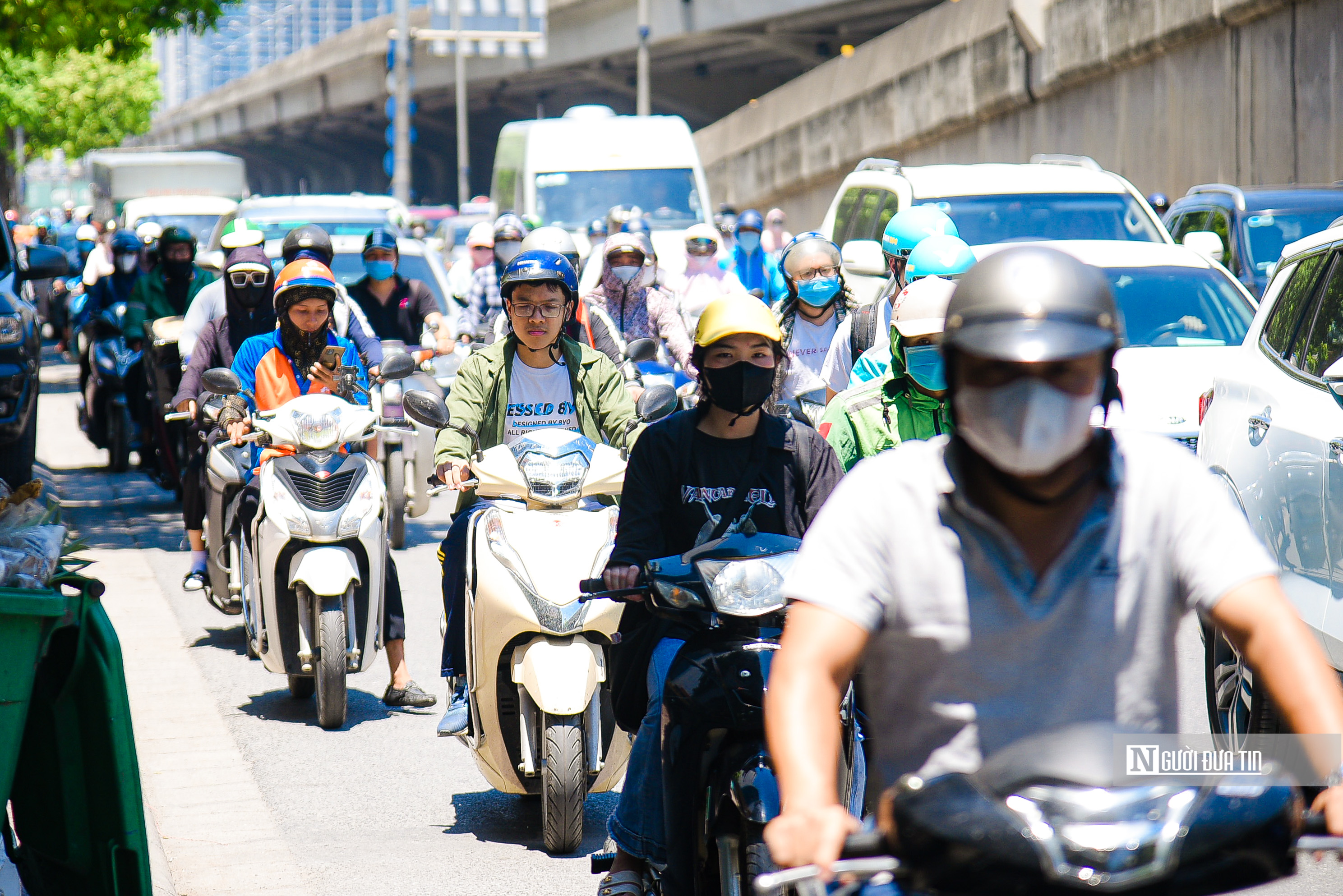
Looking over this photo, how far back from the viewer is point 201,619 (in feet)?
30.1

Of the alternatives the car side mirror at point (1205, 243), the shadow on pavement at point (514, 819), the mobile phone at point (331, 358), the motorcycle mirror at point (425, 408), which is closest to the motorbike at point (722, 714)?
the shadow on pavement at point (514, 819)

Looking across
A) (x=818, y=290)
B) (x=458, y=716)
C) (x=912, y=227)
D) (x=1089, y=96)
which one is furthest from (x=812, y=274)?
(x=1089, y=96)

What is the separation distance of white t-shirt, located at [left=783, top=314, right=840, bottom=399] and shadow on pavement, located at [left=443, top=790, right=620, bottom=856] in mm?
3447

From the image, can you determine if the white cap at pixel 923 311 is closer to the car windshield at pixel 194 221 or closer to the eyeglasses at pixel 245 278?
the eyeglasses at pixel 245 278

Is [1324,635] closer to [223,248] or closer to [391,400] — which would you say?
[391,400]

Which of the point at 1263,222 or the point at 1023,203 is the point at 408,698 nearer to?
the point at 1023,203

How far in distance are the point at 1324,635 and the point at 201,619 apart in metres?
5.89

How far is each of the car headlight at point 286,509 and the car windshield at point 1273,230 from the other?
826 centimetres

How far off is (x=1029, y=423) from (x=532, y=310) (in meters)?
3.92

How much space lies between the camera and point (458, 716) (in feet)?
18.3

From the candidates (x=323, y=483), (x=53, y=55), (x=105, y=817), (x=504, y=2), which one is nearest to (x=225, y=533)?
(x=323, y=483)

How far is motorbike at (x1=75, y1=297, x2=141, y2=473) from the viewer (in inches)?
534

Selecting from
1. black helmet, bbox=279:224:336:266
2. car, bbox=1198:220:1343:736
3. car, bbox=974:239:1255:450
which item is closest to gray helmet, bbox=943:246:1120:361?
car, bbox=1198:220:1343:736

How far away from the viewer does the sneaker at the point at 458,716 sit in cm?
555
